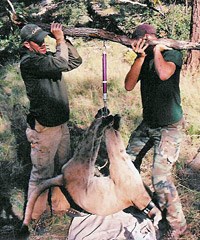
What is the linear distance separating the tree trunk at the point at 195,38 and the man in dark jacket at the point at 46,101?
4.26 metres

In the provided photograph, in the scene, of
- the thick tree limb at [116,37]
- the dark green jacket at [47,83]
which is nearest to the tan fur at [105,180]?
the dark green jacket at [47,83]

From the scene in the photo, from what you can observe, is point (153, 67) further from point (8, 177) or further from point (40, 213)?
point (8, 177)

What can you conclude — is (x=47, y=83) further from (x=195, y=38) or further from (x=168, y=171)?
(x=195, y=38)

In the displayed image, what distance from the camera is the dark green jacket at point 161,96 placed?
389cm

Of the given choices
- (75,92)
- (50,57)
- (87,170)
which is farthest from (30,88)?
(75,92)

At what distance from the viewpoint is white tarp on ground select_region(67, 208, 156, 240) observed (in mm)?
4125

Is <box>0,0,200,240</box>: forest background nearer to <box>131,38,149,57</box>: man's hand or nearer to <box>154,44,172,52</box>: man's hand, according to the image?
<box>131,38,149,57</box>: man's hand

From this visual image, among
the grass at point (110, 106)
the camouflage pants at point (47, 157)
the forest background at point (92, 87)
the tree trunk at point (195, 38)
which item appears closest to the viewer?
the camouflage pants at point (47, 157)

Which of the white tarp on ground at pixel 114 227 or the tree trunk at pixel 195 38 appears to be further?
the tree trunk at pixel 195 38

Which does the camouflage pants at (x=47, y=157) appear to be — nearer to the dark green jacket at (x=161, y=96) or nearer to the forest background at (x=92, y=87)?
the forest background at (x=92, y=87)

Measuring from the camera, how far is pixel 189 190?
486cm

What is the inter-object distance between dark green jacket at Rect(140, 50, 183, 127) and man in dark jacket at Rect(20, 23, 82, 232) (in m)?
0.81

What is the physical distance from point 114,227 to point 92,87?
378 cm

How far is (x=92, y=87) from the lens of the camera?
764 cm
